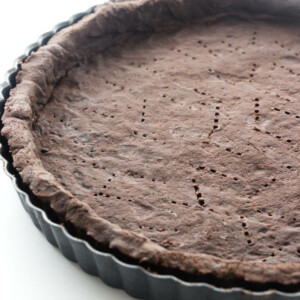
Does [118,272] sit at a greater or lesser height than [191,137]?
lesser

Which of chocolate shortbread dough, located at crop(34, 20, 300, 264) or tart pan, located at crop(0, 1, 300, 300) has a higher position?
chocolate shortbread dough, located at crop(34, 20, 300, 264)

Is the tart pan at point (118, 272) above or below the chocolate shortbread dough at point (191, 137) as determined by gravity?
below

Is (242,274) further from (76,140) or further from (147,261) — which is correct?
(76,140)

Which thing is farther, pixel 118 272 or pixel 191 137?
pixel 191 137

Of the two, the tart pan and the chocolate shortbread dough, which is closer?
the tart pan
